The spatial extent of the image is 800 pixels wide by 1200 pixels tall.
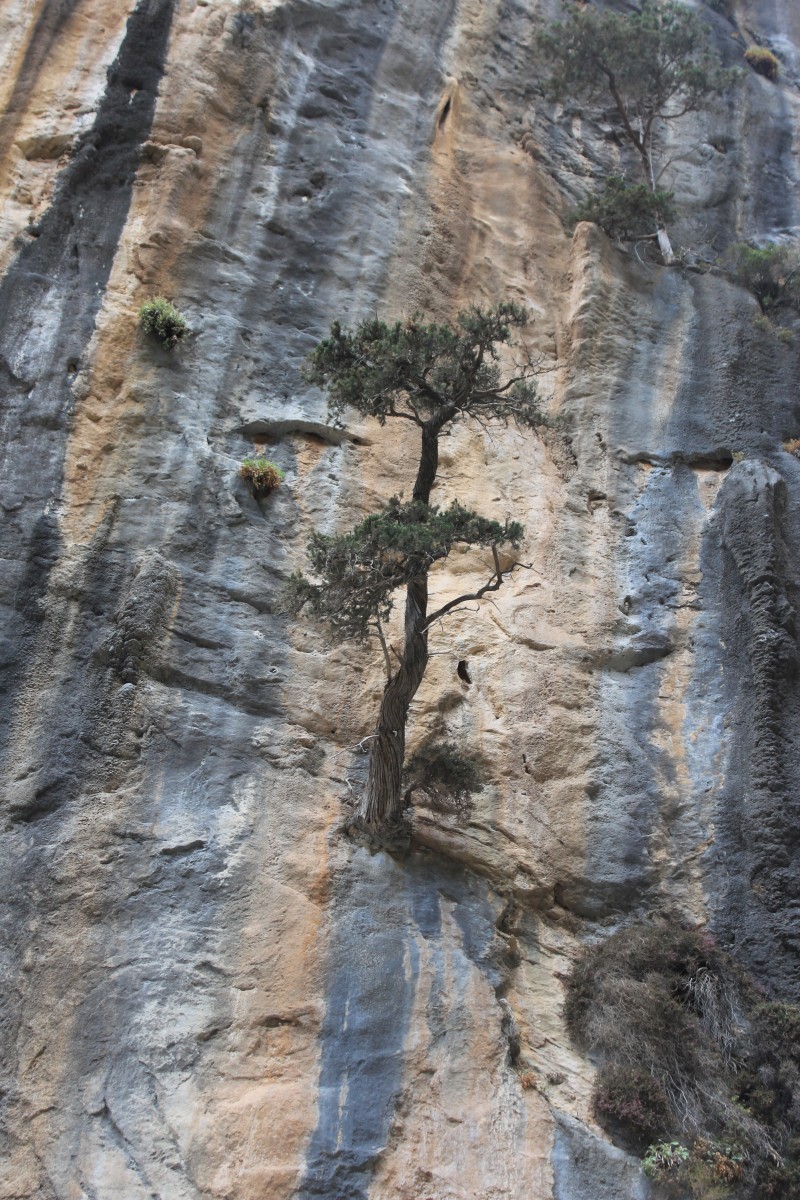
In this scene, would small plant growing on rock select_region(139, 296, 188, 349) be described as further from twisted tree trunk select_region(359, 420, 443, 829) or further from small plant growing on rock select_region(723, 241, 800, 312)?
small plant growing on rock select_region(723, 241, 800, 312)

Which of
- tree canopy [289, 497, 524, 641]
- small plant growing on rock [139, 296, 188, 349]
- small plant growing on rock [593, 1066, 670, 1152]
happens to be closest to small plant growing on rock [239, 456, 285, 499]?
small plant growing on rock [139, 296, 188, 349]

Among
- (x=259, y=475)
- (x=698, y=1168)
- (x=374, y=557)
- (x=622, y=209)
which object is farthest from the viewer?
(x=622, y=209)

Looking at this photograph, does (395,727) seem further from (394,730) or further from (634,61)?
(634,61)

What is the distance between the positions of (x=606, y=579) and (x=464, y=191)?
24.5 feet

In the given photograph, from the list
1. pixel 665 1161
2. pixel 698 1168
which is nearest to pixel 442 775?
pixel 665 1161

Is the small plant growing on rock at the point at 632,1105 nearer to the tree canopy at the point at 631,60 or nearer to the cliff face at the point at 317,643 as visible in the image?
the cliff face at the point at 317,643

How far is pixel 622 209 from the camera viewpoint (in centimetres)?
1609

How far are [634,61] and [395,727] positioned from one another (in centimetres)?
1436

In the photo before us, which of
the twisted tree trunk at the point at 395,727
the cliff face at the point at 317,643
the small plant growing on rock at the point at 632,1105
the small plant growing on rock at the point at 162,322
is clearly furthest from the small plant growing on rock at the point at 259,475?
the small plant growing on rock at the point at 632,1105

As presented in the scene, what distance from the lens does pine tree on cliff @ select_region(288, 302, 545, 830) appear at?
943cm

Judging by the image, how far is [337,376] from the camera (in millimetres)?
10039

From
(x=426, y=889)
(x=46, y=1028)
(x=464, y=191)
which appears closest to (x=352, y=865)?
(x=426, y=889)

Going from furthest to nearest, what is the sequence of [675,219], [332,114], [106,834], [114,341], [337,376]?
[675,219], [332,114], [114,341], [337,376], [106,834]

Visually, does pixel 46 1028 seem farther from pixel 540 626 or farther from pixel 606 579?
pixel 606 579
